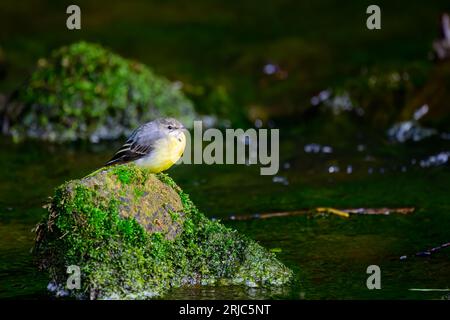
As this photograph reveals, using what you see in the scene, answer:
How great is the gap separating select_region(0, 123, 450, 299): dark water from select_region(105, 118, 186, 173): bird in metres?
1.10

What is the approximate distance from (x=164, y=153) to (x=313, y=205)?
83.1 inches

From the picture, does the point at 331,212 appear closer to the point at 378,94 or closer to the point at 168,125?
the point at 168,125

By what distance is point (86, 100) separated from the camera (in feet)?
45.1

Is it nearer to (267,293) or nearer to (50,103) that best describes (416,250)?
(267,293)

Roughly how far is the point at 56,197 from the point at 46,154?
583cm

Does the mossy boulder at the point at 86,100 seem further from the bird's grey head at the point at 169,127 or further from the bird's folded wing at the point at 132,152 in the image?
the bird's grey head at the point at 169,127

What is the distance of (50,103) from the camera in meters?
13.7

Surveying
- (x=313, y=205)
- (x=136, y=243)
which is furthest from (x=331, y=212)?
(x=136, y=243)

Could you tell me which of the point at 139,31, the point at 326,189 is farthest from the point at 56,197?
the point at 139,31

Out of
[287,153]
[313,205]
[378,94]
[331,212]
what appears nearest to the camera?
[331,212]

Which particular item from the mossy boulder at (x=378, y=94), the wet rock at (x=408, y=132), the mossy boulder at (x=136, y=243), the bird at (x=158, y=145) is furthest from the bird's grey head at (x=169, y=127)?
the mossy boulder at (x=378, y=94)

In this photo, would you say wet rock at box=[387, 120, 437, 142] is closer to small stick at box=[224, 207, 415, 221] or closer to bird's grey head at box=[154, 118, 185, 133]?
small stick at box=[224, 207, 415, 221]

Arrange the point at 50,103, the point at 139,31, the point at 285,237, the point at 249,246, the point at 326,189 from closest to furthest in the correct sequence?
1. the point at 249,246
2. the point at 285,237
3. the point at 326,189
4. the point at 50,103
5. the point at 139,31

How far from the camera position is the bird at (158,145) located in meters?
8.34
